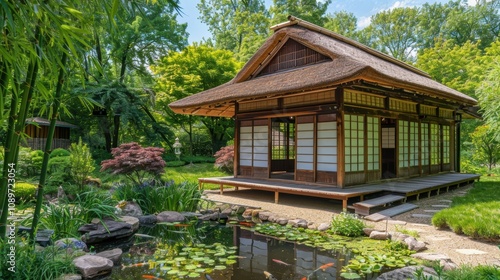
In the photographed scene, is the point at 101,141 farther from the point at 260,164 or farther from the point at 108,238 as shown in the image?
the point at 108,238

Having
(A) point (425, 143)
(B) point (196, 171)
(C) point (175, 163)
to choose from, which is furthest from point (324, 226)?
(C) point (175, 163)

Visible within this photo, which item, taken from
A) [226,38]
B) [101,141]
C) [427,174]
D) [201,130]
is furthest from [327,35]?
[226,38]

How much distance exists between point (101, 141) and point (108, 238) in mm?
15660

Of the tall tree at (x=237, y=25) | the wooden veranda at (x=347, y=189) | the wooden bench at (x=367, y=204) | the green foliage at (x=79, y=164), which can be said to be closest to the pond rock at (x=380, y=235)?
the wooden bench at (x=367, y=204)

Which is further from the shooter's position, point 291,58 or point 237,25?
point 237,25

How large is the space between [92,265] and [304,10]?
22.2m

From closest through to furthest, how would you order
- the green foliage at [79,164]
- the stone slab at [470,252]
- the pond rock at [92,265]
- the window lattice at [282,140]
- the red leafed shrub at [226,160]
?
the pond rock at [92,265] < the stone slab at [470,252] < the green foliage at [79,164] < the window lattice at [282,140] < the red leafed shrub at [226,160]

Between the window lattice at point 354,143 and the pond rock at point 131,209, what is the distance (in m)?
4.40

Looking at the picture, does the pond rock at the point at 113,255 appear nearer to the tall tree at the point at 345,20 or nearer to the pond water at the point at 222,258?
the pond water at the point at 222,258

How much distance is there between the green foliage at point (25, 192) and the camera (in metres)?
7.14

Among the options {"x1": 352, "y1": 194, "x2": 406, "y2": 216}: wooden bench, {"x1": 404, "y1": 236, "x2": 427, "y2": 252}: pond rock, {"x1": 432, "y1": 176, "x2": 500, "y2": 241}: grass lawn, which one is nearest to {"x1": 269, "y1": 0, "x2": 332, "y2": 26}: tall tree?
{"x1": 352, "y1": 194, "x2": 406, "y2": 216}: wooden bench

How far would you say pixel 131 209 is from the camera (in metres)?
6.18

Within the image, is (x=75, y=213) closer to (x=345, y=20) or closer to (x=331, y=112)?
(x=331, y=112)

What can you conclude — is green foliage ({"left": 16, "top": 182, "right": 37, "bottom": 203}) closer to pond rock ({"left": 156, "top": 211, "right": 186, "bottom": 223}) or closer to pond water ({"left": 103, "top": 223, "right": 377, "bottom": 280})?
pond rock ({"left": 156, "top": 211, "right": 186, "bottom": 223})
